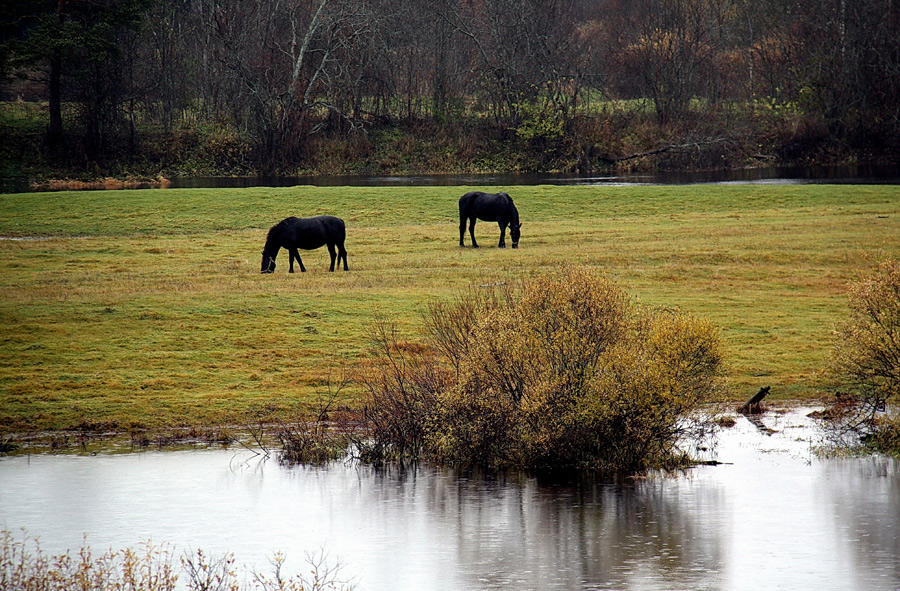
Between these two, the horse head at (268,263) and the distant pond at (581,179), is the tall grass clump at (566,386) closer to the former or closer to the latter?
the horse head at (268,263)

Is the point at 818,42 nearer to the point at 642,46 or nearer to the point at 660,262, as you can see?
the point at 642,46

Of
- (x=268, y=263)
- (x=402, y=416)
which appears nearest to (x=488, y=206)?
(x=268, y=263)

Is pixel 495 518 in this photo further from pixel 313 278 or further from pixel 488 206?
pixel 488 206

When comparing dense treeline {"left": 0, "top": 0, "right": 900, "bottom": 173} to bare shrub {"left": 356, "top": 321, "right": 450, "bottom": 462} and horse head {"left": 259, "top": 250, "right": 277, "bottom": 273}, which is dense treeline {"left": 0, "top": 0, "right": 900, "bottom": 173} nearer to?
horse head {"left": 259, "top": 250, "right": 277, "bottom": 273}

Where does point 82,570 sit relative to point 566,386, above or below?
below

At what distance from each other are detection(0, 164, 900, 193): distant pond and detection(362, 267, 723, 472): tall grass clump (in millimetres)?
40649

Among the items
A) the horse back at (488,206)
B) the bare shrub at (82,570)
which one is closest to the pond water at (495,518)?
the bare shrub at (82,570)

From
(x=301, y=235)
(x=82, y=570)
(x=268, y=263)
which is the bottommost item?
→ (x=82, y=570)

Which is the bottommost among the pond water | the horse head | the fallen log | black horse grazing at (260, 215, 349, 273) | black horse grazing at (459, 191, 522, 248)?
the pond water

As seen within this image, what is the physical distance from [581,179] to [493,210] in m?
28.9

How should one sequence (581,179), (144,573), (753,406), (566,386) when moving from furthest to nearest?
(581,179), (753,406), (566,386), (144,573)

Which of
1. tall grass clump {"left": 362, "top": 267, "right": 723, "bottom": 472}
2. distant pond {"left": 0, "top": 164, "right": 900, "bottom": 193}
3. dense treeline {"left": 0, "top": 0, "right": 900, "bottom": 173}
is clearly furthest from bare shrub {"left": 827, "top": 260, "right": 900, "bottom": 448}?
dense treeline {"left": 0, "top": 0, "right": 900, "bottom": 173}

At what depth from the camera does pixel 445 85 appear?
77.2 meters

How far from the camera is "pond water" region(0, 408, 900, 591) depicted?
1032cm
